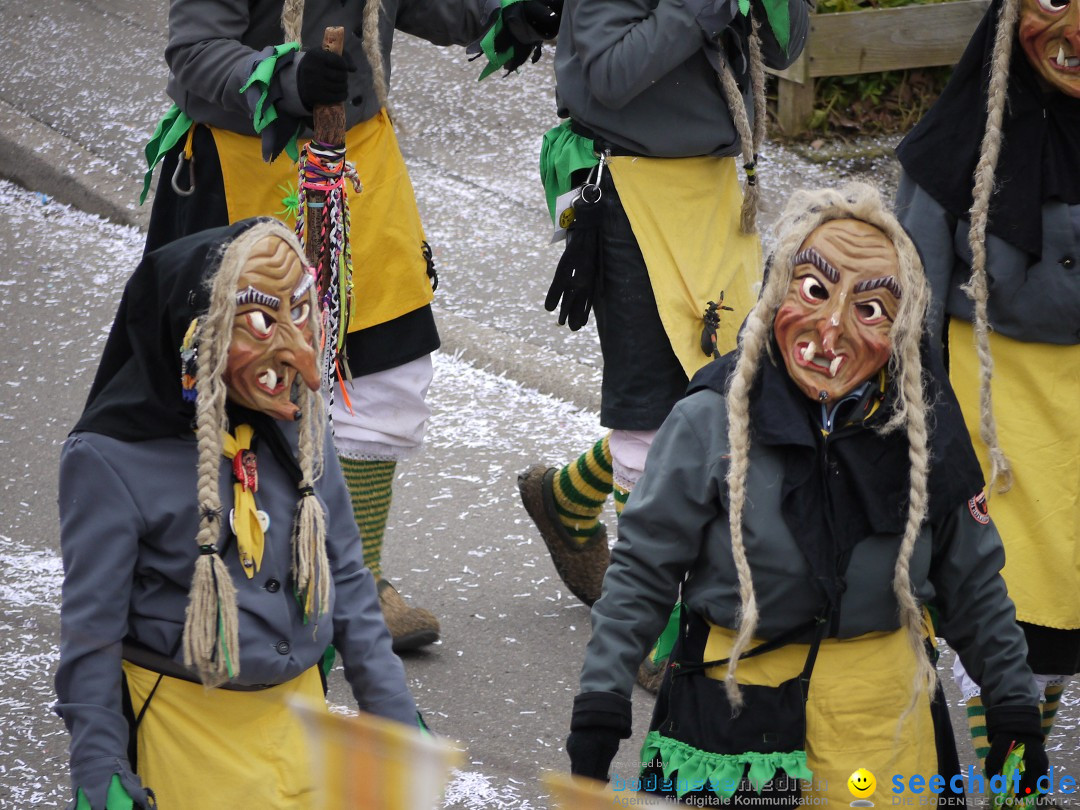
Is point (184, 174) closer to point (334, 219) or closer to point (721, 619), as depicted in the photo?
point (334, 219)

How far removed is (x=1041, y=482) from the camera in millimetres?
3521

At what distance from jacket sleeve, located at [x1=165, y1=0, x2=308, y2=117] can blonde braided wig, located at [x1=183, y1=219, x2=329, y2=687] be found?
39.4 inches

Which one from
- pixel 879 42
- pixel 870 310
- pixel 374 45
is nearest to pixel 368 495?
pixel 374 45

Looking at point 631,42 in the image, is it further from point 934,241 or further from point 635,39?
point 934,241

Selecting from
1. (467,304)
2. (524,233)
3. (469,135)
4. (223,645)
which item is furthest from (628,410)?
(469,135)

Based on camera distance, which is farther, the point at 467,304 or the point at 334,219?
the point at 467,304

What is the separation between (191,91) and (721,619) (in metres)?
1.92

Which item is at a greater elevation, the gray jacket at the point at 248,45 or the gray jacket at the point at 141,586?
the gray jacket at the point at 248,45

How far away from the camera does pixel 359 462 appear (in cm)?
408

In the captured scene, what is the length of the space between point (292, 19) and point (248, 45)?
175 millimetres

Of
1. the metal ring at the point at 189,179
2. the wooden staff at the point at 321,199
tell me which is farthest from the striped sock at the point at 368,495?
the metal ring at the point at 189,179

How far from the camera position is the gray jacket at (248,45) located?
372cm

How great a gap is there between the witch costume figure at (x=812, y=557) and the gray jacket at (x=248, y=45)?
1387 mm

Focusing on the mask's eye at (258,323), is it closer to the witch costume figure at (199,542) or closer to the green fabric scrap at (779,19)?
the witch costume figure at (199,542)
